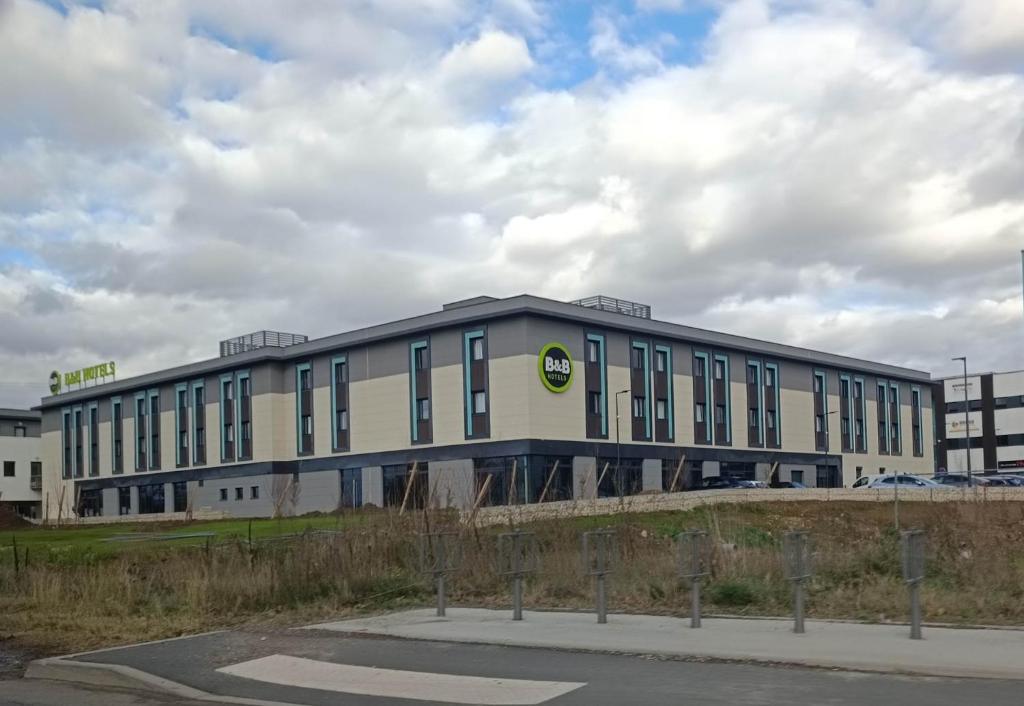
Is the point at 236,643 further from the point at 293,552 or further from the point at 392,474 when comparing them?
the point at 392,474

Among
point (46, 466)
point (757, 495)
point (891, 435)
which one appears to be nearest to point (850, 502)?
point (757, 495)

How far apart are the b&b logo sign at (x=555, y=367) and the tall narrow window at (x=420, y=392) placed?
24.9 feet

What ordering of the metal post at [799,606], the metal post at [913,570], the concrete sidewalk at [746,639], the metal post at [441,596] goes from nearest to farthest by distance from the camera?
1. the concrete sidewalk at [746,639]
2. the metal post at [913,570]
3. the metal post at [799,606]
4. the metal post at [441,596]

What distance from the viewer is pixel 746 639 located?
11625 millimetres

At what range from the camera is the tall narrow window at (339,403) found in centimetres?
7031

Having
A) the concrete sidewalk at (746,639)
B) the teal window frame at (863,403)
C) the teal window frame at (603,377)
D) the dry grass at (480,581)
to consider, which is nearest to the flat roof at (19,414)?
the teal window frame at (603,377)

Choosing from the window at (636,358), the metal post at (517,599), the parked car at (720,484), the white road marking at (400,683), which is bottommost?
the parked car at (720,484)

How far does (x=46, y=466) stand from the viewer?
99.0 meters

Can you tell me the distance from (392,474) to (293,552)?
49.4 metres

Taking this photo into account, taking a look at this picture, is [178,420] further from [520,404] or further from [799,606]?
[799,606]

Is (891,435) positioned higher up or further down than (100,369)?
further down

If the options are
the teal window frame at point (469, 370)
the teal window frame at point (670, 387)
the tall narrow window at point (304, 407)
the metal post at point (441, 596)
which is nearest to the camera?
the metal post at point (441, 596)

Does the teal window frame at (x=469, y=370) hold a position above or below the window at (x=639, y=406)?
above

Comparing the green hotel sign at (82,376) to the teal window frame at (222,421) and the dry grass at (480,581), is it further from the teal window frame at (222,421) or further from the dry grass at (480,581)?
the dry grass at (480,581)
